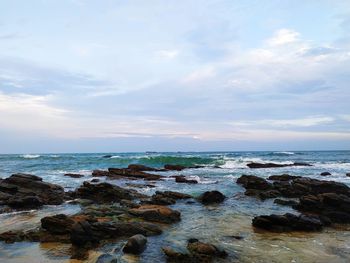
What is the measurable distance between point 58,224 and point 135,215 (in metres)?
3.44

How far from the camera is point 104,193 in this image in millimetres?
22234

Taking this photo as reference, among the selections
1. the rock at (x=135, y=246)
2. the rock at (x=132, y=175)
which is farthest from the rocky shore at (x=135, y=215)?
the rock at (x=132, y=175)

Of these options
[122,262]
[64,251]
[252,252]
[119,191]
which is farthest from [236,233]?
[119,191]

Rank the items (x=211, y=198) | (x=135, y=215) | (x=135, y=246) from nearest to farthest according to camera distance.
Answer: (x=135, y=246) < (x=135, y=215) < (x=211, y=198)

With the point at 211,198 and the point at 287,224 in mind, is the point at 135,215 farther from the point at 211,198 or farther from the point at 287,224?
the point at 211,198

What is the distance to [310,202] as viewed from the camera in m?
17.8

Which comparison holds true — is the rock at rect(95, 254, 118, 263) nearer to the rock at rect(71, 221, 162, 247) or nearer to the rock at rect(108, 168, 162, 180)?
the rock at rect(71, 221, 162, 247)

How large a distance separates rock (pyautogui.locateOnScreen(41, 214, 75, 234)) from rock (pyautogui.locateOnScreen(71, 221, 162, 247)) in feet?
2.95

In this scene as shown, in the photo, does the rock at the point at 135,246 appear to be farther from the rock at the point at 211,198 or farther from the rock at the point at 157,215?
the rock at the point at 211,198

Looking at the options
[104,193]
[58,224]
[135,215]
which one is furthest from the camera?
[104,193]

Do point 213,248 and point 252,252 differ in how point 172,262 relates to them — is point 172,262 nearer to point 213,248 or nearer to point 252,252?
point 213,248

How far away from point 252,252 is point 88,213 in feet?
24.7

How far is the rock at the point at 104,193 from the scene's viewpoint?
21922 mm

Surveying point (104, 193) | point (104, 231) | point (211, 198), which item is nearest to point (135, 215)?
point (104, 231)
